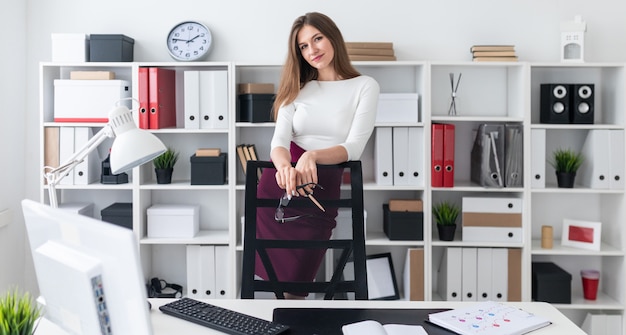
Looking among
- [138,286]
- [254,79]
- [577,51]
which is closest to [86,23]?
[254,79]

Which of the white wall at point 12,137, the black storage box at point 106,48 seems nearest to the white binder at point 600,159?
the black storage box at point 106,48

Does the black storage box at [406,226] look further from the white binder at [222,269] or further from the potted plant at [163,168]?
the potted plant at [163,168]

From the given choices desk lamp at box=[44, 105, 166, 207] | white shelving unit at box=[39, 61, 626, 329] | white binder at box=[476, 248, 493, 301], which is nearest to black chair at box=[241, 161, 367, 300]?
desk lamp at box=[44, 105, 166, 207]

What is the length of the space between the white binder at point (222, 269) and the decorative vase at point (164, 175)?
1.55 feet

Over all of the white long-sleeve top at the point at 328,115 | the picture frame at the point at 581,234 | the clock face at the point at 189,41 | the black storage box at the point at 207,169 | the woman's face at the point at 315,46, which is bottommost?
the picture frame at the point at 581,234

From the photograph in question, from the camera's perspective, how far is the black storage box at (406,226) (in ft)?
11.8

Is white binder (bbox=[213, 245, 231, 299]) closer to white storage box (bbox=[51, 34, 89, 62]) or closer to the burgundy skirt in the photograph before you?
white storage box (bbox=[51, 34, 89, 62])

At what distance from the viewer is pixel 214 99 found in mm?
3617

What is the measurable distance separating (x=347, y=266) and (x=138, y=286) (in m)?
1.11

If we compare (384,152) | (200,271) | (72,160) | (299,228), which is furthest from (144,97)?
(72,160)

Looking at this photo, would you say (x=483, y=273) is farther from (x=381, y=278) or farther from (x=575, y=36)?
(x=575, y=36)

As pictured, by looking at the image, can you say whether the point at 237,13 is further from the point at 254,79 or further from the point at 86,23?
the point at 86,23

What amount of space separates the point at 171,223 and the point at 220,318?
2132mm

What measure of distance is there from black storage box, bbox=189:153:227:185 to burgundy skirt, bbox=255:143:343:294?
1507mm
